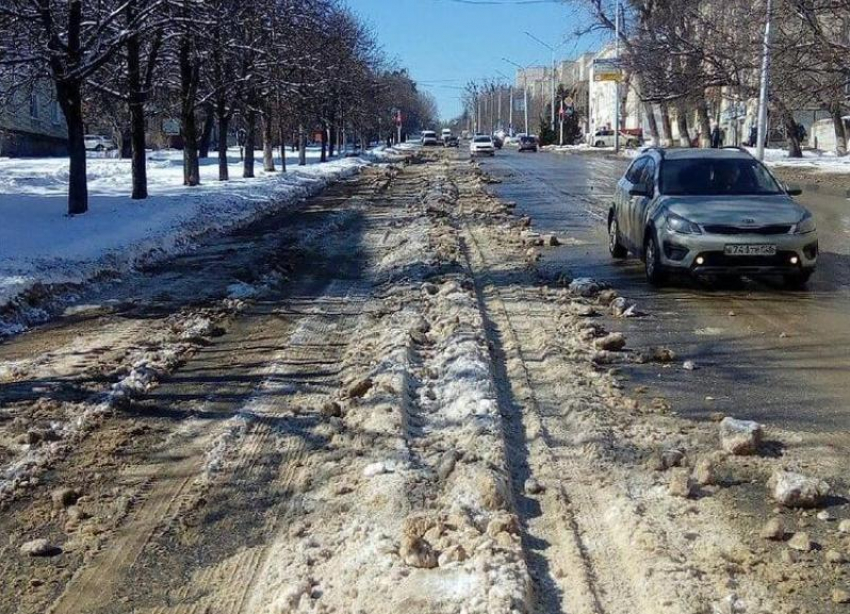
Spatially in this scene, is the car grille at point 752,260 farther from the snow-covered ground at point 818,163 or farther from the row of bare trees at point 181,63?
the snow-covered ground at point 818,163

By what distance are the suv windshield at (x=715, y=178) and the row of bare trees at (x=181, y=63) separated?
9398mm

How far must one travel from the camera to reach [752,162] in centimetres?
1153

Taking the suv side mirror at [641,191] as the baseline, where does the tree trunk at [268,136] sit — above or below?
above

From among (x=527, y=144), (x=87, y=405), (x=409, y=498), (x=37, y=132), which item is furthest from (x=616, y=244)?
(x=527, y=144)

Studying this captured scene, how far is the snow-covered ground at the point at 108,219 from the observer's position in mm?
11875

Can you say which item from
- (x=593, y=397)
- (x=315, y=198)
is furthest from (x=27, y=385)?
(x=315, y=198)

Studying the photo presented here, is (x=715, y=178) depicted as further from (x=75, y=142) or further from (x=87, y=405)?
(x=75, y=142)

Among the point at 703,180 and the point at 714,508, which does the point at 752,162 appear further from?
the point at 714,508

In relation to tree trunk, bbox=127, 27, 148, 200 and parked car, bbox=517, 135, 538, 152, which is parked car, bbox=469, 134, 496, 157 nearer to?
parked car, bbox=517, 135, 538, 152

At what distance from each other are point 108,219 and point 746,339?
42.3ft

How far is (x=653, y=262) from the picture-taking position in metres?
10.7

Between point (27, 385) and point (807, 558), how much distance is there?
206 inches

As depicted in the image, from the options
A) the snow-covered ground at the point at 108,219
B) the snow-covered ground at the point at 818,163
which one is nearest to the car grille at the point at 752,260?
the snow-covered ground at the point at 108,219

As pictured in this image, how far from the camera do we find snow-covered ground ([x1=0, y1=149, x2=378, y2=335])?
39.0ft
